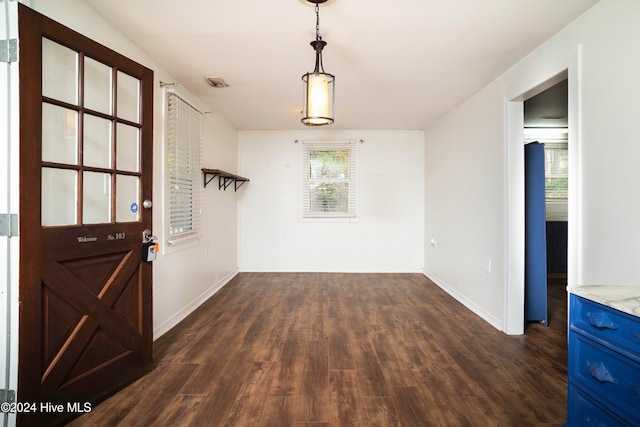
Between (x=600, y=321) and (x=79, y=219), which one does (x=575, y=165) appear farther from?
(x=79, y=219)

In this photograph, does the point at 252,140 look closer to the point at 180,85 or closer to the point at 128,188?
the point at 180,85

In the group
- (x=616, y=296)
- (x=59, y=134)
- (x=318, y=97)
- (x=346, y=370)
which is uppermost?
(x=318, y=97)

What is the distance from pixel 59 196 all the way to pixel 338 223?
4.47m

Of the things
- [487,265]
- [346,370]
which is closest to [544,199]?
[487,265]

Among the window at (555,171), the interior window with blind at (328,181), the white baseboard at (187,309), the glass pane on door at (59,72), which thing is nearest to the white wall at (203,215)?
the white baseboard at (187,309)

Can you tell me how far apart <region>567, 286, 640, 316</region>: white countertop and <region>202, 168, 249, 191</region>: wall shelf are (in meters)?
3.71

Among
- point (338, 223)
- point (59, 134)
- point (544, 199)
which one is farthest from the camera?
point (338, 223)

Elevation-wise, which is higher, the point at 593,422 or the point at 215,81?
the point at 215,81

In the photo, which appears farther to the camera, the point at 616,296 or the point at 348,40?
the point at 348,40

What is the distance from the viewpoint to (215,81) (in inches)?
138

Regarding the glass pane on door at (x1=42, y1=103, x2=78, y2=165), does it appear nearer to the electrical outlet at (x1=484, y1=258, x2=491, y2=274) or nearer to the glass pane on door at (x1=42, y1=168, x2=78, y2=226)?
the glass pane on door at (x1=42, y1=168, x2=78, y2=226)

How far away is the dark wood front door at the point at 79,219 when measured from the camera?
1.71 m

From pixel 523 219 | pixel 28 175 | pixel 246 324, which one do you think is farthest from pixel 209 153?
pixel 523 219

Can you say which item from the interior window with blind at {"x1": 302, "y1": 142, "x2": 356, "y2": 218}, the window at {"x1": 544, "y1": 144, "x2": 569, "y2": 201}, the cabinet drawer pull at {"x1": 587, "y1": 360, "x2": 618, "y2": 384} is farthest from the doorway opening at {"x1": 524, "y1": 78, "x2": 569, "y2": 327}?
the interior window with blind at {"x1": 302, "y1": 142, "x2": 356, "y2": 218}
